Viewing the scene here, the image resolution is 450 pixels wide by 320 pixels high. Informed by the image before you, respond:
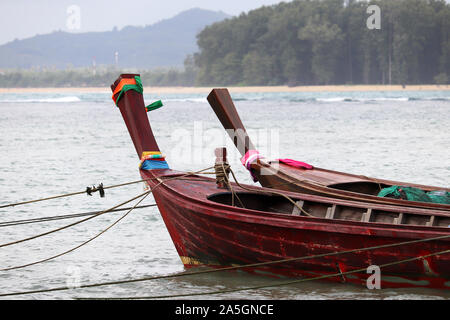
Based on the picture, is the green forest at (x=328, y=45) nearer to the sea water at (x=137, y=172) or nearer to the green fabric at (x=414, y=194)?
the sea water at (x=137, y=172)

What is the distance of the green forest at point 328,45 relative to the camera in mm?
104750

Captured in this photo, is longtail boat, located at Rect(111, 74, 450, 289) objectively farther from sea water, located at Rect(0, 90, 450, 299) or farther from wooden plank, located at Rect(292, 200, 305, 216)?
sea water, located at Rect(0, 90, 450, 299)

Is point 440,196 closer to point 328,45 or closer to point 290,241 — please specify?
point 290,241

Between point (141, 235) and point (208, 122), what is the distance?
32.3 m

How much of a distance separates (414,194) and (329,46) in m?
104

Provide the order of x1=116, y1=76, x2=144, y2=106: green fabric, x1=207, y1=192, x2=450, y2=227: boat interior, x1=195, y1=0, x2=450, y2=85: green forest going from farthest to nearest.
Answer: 1. x1=195, y1=0, x2=450, y2=85: green forest
2. x1=116, y1=76, x2=144, y2=106: green fabric
3. x1=207, y1=192, x2=450, y2=227: boat interior

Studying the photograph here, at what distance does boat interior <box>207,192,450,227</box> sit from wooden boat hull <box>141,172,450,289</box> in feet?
0.65

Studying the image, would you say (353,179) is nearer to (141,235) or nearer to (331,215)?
(331,215)

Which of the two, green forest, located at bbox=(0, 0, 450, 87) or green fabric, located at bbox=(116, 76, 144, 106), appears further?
green forest, located at bbox=(0, 0, 450, 87)

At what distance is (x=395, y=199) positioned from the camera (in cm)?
805

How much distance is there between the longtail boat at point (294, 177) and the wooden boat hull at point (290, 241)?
2.15 ft

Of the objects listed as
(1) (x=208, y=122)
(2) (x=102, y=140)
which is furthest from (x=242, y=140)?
(1) (x=208, y=122)

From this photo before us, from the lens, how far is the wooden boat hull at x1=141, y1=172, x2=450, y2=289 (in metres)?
7.14

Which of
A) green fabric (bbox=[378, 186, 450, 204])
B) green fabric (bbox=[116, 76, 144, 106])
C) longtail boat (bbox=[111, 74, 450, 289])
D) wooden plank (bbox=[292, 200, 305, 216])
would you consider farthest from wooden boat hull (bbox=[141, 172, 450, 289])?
green fabric (bbox=[116, 76, 144, 106])
